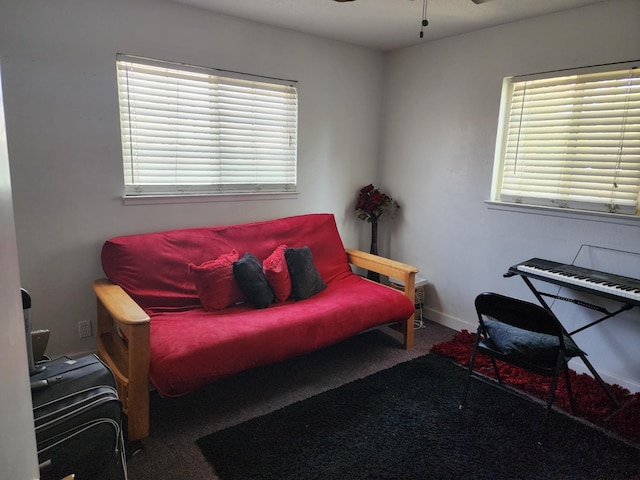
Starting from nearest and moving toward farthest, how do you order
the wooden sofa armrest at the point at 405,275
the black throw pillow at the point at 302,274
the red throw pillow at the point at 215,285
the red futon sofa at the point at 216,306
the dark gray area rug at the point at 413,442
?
1. the dark gray area rug at the point at 413,442
2. the red futon sofa at the point at 216,306
3. the red throw pillow at the point at 215,285
4. the black throw pillow at the point at 302,274
5. the wooden sofa armrest at the point at 405,275

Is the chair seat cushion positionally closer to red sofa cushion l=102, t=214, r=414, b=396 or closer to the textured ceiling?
red sofa cushion l=102, t=214, r=414, b=396

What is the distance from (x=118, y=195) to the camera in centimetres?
273

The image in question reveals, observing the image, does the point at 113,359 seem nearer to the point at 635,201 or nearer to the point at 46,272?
the point at 46,272

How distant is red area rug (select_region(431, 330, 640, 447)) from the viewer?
225cm

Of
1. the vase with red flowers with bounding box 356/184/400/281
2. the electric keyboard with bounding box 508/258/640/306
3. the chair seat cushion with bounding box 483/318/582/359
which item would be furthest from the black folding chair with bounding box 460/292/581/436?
the vase with red flowers with bounding box 356/184/400/281

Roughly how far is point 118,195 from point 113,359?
1052mm

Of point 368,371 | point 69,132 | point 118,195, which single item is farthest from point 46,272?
point 368,371

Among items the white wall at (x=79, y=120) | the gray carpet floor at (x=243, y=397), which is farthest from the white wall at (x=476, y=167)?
the white wall at (x=79, y=120)

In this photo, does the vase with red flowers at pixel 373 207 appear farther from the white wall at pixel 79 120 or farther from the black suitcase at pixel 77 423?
the black suitcase at pixel 77 423

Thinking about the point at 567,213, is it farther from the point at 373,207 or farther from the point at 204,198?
the point at 204,198

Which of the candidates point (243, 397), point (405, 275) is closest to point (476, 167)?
point (405, 275)

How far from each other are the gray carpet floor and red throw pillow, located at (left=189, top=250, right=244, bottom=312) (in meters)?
0.49

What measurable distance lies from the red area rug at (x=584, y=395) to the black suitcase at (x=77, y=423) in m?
2.21

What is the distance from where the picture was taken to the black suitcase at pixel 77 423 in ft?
4.90
